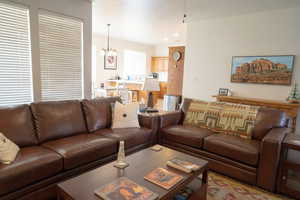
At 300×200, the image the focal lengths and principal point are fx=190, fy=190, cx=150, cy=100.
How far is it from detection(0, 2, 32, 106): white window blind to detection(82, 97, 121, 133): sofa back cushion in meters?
1.21

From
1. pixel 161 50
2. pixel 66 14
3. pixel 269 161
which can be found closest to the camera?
pixel 269 161

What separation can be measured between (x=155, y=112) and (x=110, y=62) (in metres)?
4.98

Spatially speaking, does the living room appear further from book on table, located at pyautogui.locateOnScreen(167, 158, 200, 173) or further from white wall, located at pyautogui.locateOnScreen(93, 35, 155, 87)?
white wall, located at pyautogui.locateOnScreen(93, 35, 155, 87)

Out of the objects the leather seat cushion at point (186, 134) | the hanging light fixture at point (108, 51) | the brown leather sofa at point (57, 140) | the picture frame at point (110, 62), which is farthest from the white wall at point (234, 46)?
the picture frame at point (110, 62)

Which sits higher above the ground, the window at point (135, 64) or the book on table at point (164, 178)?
the window at point (135, 64)

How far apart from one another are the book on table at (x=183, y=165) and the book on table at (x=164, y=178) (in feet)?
0.33

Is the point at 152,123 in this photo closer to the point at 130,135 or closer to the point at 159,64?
the point at 130,135

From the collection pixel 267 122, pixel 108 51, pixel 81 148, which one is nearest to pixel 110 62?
pixel 108 51

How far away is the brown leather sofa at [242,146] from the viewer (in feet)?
6.63

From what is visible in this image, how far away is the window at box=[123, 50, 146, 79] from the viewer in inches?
339

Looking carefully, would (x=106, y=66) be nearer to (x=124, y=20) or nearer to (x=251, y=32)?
(x=124, y=20)

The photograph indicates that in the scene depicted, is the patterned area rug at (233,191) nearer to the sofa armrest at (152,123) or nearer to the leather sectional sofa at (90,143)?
the leather sectional sofa at (90,143)

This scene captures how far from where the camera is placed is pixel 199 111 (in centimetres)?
309

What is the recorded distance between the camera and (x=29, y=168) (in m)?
1.61
